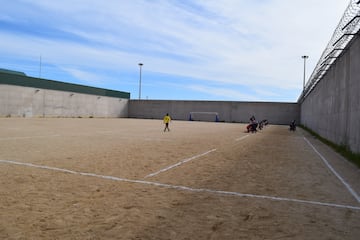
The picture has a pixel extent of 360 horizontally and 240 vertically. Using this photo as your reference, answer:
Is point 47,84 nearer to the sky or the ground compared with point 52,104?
nearer to the sky

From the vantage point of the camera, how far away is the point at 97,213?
4629 mm

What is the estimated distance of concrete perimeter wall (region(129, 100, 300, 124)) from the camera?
185 feet

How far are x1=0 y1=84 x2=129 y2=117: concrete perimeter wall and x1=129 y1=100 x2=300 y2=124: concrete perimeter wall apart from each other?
5.24 meters

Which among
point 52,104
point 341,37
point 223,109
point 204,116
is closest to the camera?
point 341,37

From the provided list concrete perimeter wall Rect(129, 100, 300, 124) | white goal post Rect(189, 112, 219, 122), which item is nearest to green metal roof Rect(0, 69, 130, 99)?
concrete perimeter wall Rect(129, 100, 300, 124)

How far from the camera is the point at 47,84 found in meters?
46.3

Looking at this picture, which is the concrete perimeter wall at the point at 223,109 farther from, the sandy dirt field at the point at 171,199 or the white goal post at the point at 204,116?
the sandy dirt field at the point at 171,199

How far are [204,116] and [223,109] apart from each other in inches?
155

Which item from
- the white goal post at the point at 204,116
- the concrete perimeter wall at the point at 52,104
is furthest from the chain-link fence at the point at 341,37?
the white goal post at the point at 204,116

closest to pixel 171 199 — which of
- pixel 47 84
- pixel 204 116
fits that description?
pixel 47 84

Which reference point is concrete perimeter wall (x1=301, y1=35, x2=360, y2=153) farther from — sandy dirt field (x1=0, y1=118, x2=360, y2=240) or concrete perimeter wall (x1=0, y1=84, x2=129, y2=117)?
concrete perimeter wall (x1=0, y1=84, x2=129, y2=117)

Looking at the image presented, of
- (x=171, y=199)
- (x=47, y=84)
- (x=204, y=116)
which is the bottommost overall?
(x=171, y=199)

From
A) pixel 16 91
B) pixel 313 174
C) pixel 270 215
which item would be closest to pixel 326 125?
pixel 313 174

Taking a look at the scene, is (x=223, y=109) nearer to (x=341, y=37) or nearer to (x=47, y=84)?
(x=47, y=84)
